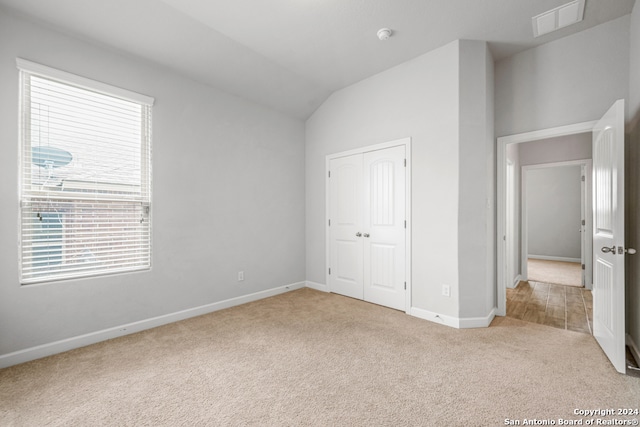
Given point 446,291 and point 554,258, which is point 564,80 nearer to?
point 446,291

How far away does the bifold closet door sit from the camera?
3629 millimetres

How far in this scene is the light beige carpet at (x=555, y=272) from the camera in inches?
203

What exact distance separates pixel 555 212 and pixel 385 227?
6.10 meters

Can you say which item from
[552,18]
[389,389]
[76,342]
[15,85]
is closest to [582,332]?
[389,389]

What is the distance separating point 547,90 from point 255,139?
347 centimetres

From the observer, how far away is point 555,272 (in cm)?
588

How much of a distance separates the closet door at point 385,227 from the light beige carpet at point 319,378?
0.69 m

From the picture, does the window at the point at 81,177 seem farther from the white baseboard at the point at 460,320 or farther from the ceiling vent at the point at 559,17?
the ceiling vent at the point at 559,17

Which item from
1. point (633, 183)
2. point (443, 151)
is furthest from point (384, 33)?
point (633, 183)

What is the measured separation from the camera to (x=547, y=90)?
3.10 metres

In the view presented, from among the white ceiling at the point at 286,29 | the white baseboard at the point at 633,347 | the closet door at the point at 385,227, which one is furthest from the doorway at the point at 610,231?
the closet door at the point at 385,227

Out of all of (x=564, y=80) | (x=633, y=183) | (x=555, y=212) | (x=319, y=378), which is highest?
(x=564, y=80)

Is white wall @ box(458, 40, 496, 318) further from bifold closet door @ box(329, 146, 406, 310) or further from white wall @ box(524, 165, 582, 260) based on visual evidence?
white wall @ box(524, 165, 582, 260)

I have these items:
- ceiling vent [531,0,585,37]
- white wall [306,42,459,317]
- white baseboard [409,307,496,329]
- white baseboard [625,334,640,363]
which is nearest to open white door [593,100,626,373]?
white baseboard [625,334,640,363]
